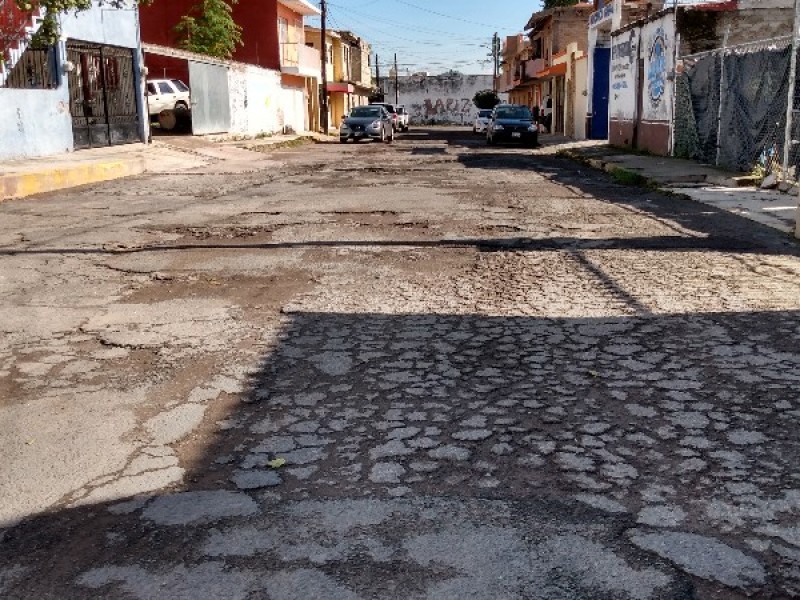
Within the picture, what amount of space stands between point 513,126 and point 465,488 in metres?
27.2

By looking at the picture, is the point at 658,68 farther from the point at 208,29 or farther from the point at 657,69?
the point at 208,29

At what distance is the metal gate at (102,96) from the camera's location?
18953mm

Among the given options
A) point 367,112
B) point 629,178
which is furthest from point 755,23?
point 367,112

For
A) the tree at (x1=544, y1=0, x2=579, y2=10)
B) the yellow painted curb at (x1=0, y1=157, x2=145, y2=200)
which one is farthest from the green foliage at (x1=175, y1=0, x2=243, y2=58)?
the tree at (x1=544, y1=0, x2=579, y2=10)

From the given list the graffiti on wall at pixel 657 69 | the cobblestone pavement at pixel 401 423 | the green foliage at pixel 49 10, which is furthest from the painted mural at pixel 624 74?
the cobblestone pavement at pixel 401 423

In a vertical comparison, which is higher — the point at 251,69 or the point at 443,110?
the point at 443,110

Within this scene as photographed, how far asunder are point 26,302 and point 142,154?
47.8 feet

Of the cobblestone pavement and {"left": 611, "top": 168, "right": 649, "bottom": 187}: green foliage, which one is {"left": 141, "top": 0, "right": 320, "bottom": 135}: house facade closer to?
{"left": 611, "top": 168, "right": 649, "bottom": 187}: green foliage

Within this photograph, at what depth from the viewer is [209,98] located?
27625 mm

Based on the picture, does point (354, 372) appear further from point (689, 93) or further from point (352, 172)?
point (689, 93)

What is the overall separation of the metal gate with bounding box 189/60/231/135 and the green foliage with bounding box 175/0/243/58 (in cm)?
541

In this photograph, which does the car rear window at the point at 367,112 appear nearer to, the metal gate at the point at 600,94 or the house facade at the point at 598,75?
the house facade at the point at 598,75

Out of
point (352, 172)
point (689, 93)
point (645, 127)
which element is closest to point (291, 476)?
point (352, 172)

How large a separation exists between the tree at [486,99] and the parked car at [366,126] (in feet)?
167
